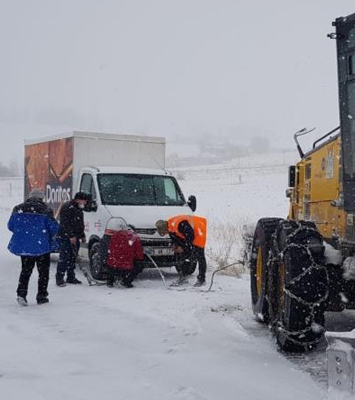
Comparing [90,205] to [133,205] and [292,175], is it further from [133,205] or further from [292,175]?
[292,175]

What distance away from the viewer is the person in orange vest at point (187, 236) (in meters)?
10.1

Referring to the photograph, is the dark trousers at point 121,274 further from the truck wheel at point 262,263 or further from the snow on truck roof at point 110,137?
the snow on truck roof at point 110,137

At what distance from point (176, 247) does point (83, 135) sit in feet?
13.7

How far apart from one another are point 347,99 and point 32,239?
4955 millimetres

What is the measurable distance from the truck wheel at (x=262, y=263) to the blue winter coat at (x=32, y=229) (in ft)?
9.45

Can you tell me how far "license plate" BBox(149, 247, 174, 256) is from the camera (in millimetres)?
10648

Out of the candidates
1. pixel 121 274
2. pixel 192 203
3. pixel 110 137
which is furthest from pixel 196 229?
pixel 110 137

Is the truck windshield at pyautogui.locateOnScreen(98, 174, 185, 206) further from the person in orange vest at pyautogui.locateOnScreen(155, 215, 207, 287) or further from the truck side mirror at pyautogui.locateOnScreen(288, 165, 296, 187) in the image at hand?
the truck side mirror at pyautogui.locateOnScreen(288, 165, 296, 187)

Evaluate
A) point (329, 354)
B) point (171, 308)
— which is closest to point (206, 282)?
point (171, 308)

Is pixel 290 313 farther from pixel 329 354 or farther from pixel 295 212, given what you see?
pixel 295 212

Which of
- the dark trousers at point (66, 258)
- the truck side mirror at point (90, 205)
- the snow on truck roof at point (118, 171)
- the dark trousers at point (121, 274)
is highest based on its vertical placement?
the snow on truck roof at point (118, 171)

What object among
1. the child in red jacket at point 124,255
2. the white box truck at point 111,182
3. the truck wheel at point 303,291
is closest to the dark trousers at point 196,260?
the white box truck at point 111,182

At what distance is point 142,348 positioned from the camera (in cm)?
594

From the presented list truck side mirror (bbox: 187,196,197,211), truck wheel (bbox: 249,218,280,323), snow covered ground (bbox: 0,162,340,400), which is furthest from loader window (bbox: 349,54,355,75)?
truck side mirror (bbox: 187,196,197,211)
